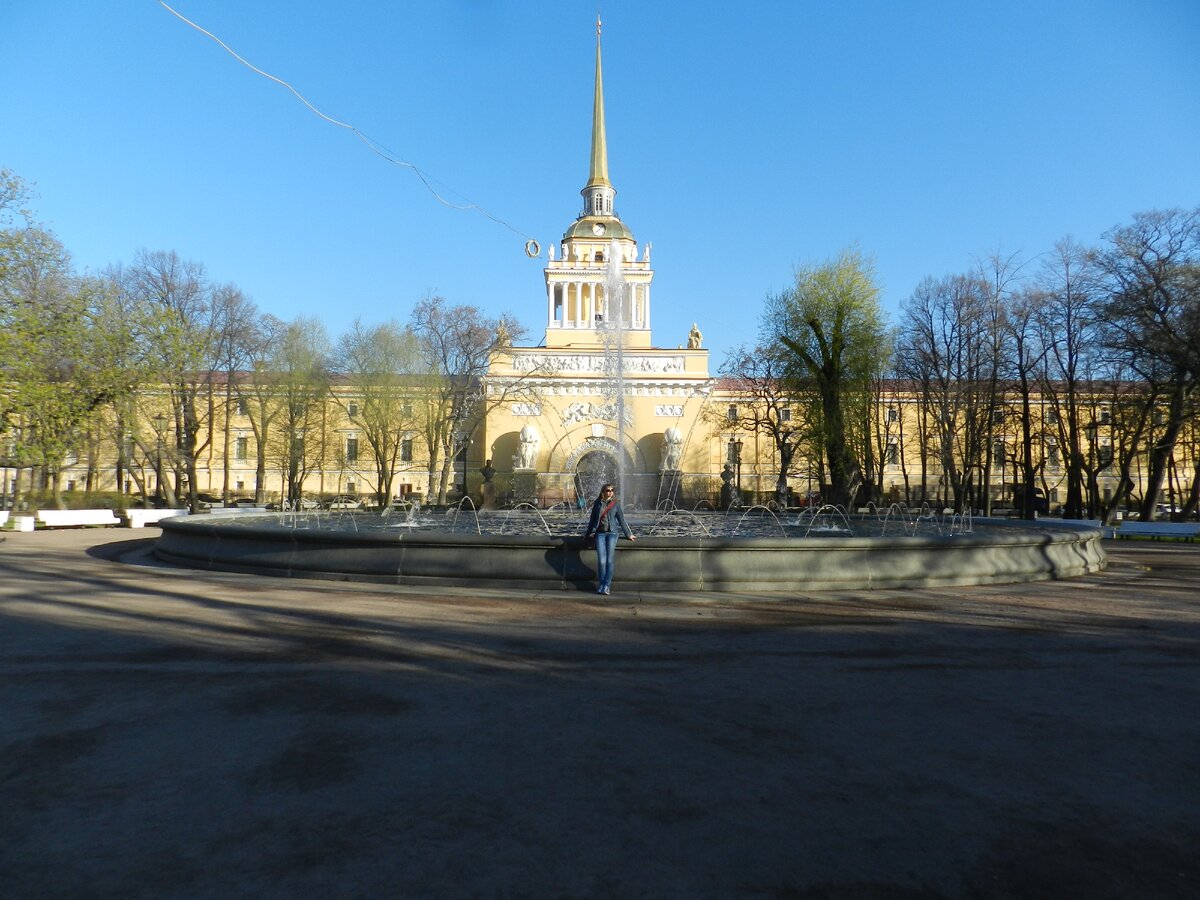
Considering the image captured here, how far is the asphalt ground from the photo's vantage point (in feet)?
9.41

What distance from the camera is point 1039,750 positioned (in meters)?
4.30

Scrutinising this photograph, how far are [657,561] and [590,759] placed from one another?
703 cm

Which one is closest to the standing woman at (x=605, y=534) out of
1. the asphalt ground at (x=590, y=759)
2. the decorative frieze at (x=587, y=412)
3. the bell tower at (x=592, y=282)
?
the asphalt ground at (x=590, y=759)

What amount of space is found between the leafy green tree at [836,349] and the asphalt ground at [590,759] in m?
22.0

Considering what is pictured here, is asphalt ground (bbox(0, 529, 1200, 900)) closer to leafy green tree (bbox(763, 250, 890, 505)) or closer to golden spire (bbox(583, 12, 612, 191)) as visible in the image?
leafy green tree (bbox(763, 250, 890, 505))

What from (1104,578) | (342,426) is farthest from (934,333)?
(342,426)

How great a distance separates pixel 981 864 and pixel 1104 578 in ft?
43.0

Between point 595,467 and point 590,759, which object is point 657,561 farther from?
point 595,467

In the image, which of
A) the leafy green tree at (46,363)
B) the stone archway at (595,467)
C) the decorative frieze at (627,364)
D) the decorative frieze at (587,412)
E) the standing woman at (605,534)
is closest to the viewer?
the standing woman at (605,534)

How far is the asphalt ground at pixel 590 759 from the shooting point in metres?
2.87

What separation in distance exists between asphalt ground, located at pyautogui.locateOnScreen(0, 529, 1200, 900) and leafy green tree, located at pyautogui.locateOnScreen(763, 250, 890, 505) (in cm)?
2199

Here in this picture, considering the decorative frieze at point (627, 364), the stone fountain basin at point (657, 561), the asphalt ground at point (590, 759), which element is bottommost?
the asphalt ground at point (590, 759)

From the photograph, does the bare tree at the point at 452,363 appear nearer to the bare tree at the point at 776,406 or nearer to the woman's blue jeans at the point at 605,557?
the bare tree at the point at 776,406

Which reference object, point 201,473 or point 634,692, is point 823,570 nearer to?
point 634,692
